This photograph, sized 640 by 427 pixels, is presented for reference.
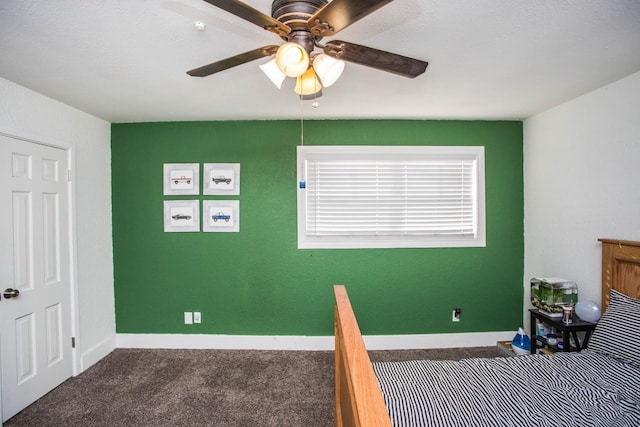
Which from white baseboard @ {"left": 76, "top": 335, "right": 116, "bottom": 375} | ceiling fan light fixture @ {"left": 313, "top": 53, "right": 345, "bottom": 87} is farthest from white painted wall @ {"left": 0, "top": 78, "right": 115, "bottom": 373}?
ceiling fan light fixture @ {"left": 313, "top": 53, "right": 345, "bottom": 87}

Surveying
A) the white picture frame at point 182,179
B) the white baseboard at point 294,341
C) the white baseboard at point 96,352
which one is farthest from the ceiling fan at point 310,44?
the white baseboard at point 96,352

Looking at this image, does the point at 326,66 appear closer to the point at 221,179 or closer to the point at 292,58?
the point at 292,58

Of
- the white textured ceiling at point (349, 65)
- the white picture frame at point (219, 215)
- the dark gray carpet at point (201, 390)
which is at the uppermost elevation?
the white textured ceiling at point (349, 65)

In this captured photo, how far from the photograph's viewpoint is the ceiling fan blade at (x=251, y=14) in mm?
853

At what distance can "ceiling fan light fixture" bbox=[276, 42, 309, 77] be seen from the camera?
3.35 ft

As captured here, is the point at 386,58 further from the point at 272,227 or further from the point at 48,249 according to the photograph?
the point at 48,249

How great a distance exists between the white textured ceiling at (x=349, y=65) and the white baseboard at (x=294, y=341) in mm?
2419

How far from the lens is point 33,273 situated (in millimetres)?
2174

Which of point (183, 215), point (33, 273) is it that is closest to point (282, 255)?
point (183, 215)

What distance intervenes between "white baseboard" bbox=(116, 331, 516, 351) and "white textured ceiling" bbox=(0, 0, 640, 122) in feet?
7.94

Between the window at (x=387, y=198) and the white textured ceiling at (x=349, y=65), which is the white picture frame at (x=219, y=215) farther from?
the white textured ceiling at (x=349, y=65)

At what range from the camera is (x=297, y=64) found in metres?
1.06

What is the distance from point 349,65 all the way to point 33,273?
2.97 m

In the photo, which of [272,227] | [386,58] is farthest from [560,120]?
[272,227]
